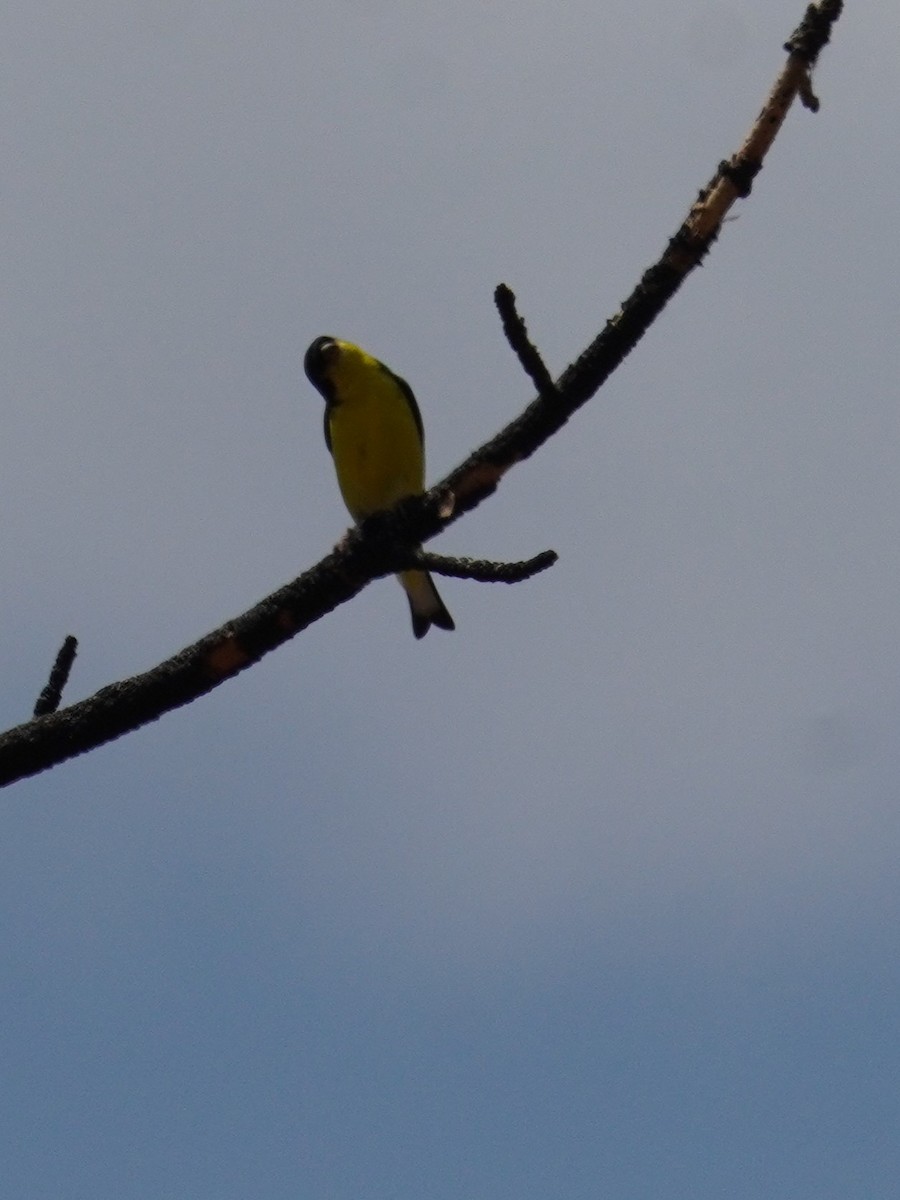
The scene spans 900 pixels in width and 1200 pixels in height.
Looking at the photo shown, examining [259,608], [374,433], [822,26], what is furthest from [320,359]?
[822,26]

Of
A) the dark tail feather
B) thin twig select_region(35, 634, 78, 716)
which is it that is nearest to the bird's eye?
the dark tail feather

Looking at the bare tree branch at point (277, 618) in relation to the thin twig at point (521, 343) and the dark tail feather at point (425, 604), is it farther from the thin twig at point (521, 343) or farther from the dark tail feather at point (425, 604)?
the dark tail feather at point (425, 604)

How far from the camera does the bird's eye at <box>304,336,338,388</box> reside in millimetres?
8094

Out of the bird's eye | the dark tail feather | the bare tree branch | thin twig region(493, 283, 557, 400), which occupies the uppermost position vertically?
the bird's eye

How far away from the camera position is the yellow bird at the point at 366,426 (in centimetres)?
751

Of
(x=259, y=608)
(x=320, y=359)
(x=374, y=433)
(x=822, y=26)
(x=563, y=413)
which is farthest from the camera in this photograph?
(x=320, y=359)

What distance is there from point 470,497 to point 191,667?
844 mm

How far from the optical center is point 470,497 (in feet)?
12.4

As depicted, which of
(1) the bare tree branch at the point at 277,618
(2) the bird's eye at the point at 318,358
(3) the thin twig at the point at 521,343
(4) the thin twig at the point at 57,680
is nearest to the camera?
(3) the thin twig at the point at 521,343

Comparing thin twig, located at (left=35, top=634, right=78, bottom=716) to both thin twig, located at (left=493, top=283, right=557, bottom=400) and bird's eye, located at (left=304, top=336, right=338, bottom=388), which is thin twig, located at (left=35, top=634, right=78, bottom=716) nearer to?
thin twig, located at (left=493, top=283, right=557, bottom=400)

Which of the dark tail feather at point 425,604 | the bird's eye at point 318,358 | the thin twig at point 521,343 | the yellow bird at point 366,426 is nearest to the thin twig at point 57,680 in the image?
the thin twig at point 521,343

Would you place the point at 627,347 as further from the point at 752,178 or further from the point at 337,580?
the point at 337,580

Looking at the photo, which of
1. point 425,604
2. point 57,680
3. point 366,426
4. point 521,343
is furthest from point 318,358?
point 521,343

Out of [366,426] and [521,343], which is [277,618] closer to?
[521,343]
